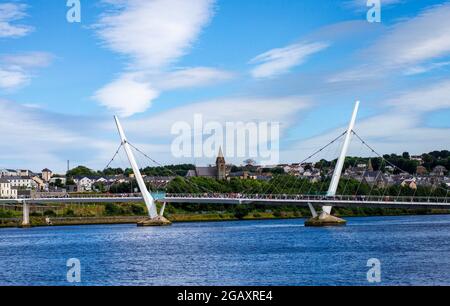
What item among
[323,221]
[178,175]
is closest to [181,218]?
[323,221]

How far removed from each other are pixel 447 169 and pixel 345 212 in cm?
8783

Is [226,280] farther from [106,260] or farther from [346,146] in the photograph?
[346,146]

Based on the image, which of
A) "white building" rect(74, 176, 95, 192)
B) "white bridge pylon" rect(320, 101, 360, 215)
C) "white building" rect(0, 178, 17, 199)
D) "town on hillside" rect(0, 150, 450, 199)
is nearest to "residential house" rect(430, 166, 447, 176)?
"town on hillside" rect(0, 150, 450, 199)

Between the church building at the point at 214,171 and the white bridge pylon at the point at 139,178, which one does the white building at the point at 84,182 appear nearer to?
the church building at the point at 214,171

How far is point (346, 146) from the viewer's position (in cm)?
7231

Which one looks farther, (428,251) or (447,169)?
(447,169)

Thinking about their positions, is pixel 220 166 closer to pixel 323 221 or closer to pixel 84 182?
pixel 84 182

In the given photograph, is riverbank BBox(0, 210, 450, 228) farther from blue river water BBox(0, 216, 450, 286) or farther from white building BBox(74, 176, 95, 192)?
white building BBox(74, 176, 95, 192)

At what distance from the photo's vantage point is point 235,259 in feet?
130

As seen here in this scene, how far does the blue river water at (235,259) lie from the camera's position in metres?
31.5

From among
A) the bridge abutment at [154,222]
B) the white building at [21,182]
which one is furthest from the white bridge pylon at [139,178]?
the white building at [21,182]

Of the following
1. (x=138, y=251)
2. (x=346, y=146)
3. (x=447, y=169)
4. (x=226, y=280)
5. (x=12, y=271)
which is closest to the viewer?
(x=226, y=280)
